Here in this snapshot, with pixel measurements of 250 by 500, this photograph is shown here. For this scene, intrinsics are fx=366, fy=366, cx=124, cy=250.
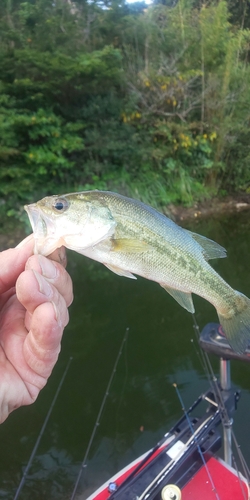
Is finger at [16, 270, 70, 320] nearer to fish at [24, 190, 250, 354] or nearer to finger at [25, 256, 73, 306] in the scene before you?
finger at [25, 256, 73, 306]

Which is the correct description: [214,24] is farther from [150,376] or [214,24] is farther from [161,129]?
[150,376]

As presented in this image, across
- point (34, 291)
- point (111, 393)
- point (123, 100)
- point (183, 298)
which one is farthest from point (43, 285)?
point (123, 100)

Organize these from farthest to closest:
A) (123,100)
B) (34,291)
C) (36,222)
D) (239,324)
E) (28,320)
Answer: (123,100)
(239,324)
(28,320)
(36,222)
(34,291)

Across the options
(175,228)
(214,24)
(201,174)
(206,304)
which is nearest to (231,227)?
(201,174)

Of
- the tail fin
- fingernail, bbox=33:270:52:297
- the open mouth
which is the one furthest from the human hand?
the tail fin

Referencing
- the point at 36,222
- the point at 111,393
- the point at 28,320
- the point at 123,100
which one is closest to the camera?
the point at 36,222

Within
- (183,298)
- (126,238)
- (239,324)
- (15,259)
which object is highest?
(126,238)

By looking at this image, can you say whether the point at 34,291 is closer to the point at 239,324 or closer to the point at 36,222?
the point at 36,222
